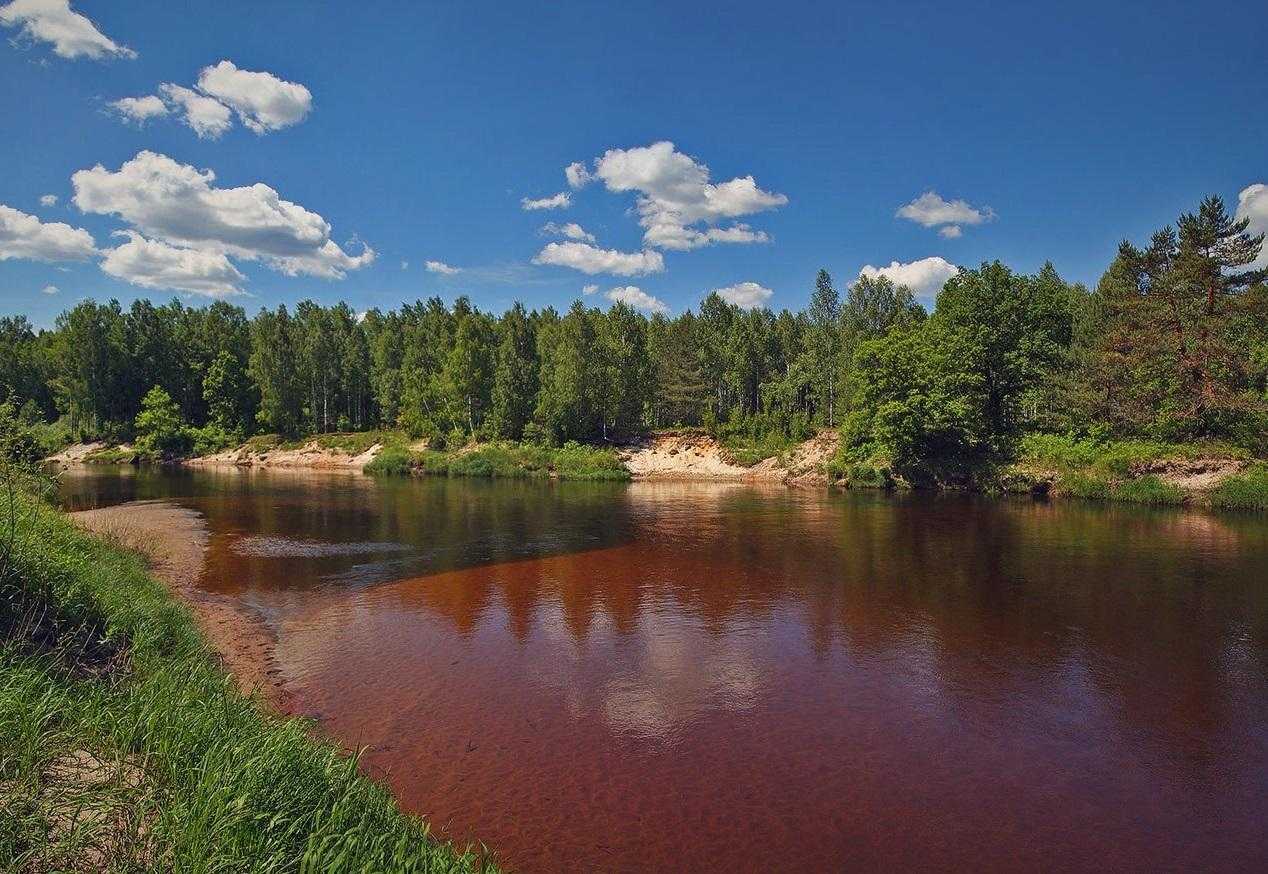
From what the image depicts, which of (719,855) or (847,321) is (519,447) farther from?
(719,855)

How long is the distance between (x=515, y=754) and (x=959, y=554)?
23.4 m

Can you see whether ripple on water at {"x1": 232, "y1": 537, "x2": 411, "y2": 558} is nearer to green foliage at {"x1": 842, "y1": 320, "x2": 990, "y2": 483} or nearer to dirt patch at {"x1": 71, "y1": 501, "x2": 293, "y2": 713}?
dirt patch at {"x1": 71, "y1": 501, "x2": 293, "y2": 713}

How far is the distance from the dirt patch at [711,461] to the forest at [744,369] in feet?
11.2

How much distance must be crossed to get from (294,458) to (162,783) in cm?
8648

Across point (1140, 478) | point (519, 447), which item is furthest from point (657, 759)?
point (519, 447)

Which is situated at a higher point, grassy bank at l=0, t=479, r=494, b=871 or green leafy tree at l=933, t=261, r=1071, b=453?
green leafy tree at l=933, t=261, r=1071, b=453

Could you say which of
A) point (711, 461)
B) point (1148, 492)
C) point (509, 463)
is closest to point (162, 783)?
point (1148, 492)

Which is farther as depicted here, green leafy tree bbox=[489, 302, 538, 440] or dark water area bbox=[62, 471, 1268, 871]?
green leafy tree bbox=[489, 302, 538, 440]

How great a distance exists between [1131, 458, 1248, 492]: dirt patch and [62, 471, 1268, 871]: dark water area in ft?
45.8

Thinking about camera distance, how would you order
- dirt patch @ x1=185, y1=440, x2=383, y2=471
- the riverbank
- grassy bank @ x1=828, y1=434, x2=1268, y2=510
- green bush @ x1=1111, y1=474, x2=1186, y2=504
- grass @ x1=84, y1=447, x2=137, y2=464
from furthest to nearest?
grass @ x1=84, y1=447, x2=137, y2=464 < dirt patch @ x1=185, y1=440, x2=383, y2=471 < the riverbank < green bush @ x1=1111, y1=474, x2=1186, y2=504 < grassy bank @ x1=828, y1=434, x2=1268, y2=510

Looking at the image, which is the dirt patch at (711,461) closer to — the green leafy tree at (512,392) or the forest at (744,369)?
the forest at (744,369)

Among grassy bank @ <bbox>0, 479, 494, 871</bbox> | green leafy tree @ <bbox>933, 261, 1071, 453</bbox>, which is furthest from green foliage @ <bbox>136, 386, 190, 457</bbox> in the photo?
green leafy tree @ <bbox>933, 261, 1071, 453</bbox>

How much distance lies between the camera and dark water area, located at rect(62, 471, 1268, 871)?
9266 mm

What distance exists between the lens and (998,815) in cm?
960
